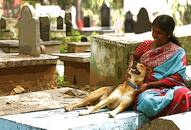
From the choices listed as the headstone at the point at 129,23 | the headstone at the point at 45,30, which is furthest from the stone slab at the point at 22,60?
the headstone at the point at 129,23

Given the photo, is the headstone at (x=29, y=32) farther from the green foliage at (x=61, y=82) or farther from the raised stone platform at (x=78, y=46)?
the raised stone platform at (x=78, y=46)

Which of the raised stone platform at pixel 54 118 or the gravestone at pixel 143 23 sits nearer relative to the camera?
the raised stone platform at pixel 54 118

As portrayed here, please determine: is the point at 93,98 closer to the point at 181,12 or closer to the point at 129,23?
the point at 181,12

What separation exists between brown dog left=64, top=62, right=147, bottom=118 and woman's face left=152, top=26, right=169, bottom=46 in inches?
13.3

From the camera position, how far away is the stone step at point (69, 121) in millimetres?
4680

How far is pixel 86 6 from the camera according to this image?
30.8m

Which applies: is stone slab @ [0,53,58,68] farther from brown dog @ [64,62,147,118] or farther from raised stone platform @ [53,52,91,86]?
brown dog @ [64,62,147,118]

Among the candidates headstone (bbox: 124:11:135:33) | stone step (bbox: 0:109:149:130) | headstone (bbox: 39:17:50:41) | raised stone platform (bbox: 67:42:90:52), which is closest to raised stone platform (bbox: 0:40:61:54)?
headstone (bbox: 39:17:50:41)

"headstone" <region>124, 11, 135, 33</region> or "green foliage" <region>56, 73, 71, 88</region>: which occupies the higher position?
"headstone" <region>124, 11, 135, 33</region>

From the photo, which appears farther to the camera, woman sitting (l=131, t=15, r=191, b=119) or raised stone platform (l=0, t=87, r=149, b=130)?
woman sitting (l=131, t=15, r=191, b=119)

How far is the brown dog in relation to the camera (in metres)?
5.23

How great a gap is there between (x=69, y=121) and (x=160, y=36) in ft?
4.66

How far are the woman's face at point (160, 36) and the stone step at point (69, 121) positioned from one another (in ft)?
2.83

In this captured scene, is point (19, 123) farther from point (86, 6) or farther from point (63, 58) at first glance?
point (86, 6)
